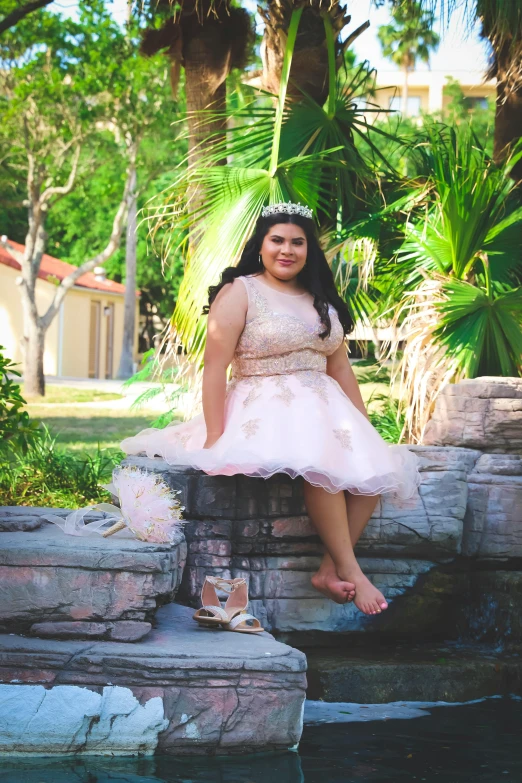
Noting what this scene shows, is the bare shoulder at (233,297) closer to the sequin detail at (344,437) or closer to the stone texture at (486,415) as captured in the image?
the sequin detail at (344,437)

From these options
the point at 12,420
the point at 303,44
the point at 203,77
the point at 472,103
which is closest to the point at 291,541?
the point at 12,420

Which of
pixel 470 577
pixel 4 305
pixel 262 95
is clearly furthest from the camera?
pixel 4 305

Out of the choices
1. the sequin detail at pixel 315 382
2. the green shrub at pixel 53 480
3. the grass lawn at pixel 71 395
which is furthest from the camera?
the grass lawn at pixel 71 395

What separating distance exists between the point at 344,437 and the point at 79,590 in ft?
4.63

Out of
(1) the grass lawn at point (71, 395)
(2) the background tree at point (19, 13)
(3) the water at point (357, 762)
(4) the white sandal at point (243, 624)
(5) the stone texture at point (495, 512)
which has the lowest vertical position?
(3) the water at point (357, 762)

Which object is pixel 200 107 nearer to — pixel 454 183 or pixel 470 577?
pixel 454 183

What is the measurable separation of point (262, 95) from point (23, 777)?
5082 mm

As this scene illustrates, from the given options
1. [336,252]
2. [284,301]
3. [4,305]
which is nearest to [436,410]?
[284,301]

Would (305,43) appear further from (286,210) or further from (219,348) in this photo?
(219,348)

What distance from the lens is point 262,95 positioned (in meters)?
6.83

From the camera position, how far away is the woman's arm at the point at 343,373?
473cm

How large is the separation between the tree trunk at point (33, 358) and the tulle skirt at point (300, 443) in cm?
1408

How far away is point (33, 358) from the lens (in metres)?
18.2

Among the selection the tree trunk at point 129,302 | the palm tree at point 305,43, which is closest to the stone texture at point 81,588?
the palm tree at point 305,43
